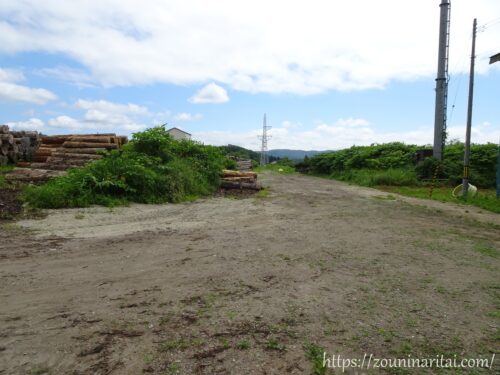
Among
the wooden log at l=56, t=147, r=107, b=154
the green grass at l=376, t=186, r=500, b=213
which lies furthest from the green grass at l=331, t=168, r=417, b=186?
the wooden log at l=56, t=147, r=107, b=154

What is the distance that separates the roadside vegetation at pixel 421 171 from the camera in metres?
16.6

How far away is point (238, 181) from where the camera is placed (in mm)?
15281

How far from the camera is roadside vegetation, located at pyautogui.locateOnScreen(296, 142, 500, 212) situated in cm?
1661

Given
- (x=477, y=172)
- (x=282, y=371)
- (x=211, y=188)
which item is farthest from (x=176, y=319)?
(x=477, y=172)

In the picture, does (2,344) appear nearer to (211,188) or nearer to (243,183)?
(211,188)

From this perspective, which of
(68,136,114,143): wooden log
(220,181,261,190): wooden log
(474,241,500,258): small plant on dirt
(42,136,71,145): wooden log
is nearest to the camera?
(474,241,500,258): small plant on dirt

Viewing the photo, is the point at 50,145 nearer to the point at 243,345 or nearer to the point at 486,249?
the point at 243,345

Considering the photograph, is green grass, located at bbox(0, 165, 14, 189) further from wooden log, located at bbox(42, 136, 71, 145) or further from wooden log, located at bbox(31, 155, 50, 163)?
wooden log, located at bbox(42, 136, 71, 145)

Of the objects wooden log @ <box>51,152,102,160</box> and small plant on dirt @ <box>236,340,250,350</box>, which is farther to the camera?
wooden log @ <box>51,152,102,160</box>

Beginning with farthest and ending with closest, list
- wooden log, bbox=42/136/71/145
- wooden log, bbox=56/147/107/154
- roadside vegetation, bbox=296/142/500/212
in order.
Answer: roadside vegetation, bbox=296/142/500/212
wooden log, bbox=42/136/71/145
wooden log, bbox=56/147/107/154

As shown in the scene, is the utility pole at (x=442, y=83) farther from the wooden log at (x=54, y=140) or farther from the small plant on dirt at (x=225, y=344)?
the small plant on dirt at (x=225, y=344)

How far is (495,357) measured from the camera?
9.55 ft

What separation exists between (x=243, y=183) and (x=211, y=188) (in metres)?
1.52

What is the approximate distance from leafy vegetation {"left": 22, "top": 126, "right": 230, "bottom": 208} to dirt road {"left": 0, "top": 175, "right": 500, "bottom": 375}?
5.98 feet
